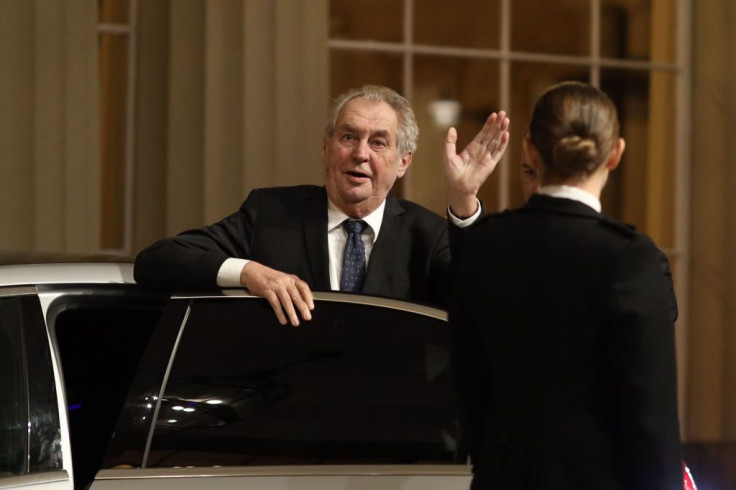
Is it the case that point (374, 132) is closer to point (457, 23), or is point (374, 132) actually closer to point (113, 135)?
point (113, 135)

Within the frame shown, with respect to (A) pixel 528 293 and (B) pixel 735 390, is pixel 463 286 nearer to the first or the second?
(A) pixel 528 293

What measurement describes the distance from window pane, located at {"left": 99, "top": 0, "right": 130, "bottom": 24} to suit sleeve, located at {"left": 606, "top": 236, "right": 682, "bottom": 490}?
14.3ft

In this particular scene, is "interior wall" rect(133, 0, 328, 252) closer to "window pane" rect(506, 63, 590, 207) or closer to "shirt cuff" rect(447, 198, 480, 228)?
"window pane" rect(506, 63, 590, 207)

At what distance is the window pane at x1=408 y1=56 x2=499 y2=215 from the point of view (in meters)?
6.25

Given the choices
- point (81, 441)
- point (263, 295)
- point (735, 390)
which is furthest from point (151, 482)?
point (735, 390)

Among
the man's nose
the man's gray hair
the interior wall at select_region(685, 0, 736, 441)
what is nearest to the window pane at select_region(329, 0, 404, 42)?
the interior wall at select_region(685, 0, 736, 441)

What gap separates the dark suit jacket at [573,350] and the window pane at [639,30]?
499 centimetres

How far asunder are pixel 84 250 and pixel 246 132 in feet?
3.08

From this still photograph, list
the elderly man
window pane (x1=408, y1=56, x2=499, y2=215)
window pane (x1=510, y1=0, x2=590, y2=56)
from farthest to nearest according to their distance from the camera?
window pane (x1=510, y1=0, x2=590, y2=56)
window pane (x1=408, y1=56, x2=499, y2=215)
the elderly man

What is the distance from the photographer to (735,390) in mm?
6590

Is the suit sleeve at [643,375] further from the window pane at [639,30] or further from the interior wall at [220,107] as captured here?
the window pane at [639,30]

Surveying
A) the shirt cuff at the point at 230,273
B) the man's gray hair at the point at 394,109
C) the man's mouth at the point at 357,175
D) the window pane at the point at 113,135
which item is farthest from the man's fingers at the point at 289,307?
the window pane at the point at 113,135

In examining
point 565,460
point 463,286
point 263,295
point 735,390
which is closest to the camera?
point 565,460

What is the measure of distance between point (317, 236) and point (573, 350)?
53.4 inches
